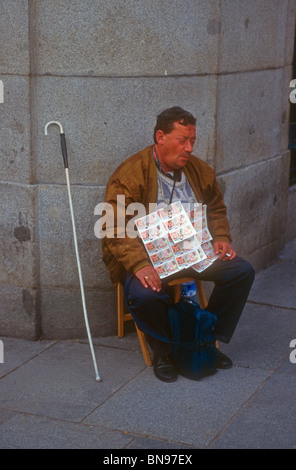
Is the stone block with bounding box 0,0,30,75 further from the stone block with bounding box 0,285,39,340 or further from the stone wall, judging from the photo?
the stone block with bounding box 0,285,39,340

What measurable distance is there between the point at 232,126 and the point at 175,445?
272 cm

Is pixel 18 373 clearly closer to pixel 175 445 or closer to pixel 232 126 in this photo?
pixel 175 445

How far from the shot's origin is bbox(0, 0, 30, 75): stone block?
4902mm

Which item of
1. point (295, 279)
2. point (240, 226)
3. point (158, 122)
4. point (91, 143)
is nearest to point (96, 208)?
point (91, 143)

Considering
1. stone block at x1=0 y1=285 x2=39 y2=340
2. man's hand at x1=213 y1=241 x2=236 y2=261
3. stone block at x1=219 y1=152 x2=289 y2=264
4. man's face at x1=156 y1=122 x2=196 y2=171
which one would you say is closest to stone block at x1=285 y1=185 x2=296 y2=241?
stone block at x1=219 y1=152 x2=289 y2=264

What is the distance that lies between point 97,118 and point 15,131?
55 cm

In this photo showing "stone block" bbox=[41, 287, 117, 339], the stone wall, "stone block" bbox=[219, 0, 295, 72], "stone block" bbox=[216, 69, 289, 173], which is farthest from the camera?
"stone block" bbox=[216, 69, 289, 173]

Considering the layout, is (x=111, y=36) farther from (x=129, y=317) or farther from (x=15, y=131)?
(x=129, y=317)

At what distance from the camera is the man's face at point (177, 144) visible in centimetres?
466

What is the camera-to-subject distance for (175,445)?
12.6 feet

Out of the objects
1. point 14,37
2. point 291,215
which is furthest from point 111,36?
point 291,215

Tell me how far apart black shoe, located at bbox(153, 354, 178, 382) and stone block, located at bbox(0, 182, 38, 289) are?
108 cm

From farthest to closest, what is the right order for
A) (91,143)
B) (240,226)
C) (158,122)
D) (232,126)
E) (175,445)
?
(240,226) → (232,126) → (91,143) → (158,122) → (175,445)

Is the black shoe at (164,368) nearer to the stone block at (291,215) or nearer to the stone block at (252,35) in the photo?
the stone block at (252,35)
